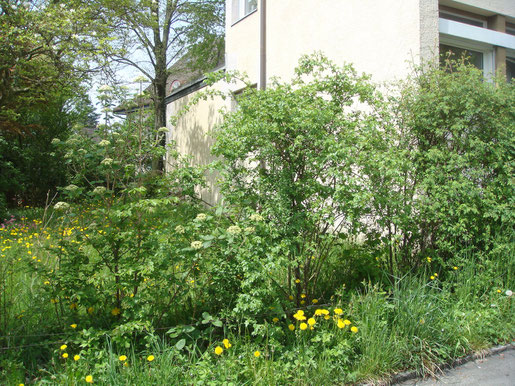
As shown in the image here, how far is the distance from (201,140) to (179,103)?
6.55 ft

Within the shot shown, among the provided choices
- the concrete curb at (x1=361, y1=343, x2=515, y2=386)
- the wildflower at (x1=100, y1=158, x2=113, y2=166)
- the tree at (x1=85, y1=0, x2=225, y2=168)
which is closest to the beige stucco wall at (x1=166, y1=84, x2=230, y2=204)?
the tree at (x1=85, y1=0, x2=225, y2=168)

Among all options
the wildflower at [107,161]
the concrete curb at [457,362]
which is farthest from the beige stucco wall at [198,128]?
the concrete curb at [457,362]

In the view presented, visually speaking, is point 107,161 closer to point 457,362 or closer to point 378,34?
point 457,362

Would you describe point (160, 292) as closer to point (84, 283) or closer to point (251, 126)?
point (84, 283)

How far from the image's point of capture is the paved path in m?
3.19

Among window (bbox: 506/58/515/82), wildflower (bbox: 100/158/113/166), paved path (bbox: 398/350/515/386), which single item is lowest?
paved path (bbox: 398/350/515/386)

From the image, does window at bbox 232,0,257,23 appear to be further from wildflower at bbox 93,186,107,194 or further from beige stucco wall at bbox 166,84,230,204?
wildflower at bbox 93,186,107,194

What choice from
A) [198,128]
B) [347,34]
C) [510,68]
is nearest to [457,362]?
[347,34]

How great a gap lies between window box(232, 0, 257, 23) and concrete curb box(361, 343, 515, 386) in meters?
9.22

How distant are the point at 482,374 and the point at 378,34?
5008 millimetres

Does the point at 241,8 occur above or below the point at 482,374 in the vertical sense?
above

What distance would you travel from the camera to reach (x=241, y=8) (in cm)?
1083

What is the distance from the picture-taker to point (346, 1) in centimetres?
722

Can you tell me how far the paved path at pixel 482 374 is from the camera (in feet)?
10.5
